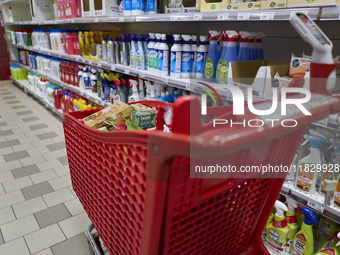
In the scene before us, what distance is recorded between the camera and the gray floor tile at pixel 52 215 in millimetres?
1885

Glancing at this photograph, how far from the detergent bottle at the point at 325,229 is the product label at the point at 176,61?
1309 millimetres

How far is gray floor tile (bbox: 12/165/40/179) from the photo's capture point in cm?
250

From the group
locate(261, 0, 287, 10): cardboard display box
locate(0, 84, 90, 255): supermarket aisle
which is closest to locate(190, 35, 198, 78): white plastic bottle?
locate(261, 0, 287, 10): cardboard display box

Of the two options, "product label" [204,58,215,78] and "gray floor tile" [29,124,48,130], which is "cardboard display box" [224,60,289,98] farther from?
"gray floor tile" [29,124,48,130]

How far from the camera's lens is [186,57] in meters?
1.89

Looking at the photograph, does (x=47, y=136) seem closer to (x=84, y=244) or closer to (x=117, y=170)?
(x=84, y=244)

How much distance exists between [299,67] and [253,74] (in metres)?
0.32

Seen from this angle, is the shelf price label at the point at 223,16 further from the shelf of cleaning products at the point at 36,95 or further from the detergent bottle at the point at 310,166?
the shelf of cleaning products at the point at 36,95

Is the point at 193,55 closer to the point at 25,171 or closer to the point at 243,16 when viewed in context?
the point at 243,16

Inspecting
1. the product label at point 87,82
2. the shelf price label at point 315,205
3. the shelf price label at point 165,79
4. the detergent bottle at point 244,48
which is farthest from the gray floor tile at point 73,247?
the product label at point 87,82

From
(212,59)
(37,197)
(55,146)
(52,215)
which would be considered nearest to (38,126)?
(55,146)

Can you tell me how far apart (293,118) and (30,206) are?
2131 millimetres

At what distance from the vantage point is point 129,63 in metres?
2.63

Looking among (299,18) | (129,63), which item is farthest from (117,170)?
(129,63)
